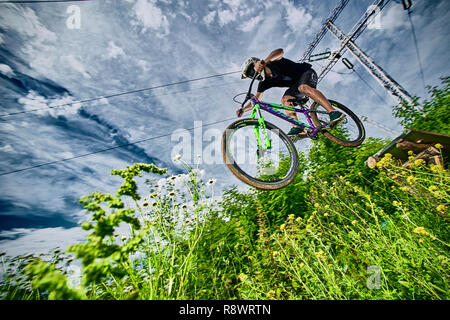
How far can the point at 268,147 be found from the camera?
3135mm

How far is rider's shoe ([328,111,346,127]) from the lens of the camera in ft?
11.8

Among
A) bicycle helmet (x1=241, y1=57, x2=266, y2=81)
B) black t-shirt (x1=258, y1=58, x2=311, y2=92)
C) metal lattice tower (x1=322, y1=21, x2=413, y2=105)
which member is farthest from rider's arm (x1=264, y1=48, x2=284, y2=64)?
metal lattice tower (x1=322, y1=21, x2=413, y2=105)

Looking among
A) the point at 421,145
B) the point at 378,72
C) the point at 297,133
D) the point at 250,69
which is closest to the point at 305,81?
the point at 297,133

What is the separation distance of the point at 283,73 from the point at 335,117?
1.42 metres

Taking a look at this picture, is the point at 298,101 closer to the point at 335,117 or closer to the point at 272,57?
the point at 335,117

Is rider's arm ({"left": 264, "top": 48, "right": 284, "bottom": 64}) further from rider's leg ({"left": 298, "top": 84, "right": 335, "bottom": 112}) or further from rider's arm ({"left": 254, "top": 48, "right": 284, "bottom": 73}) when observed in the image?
rider's leg ({"left": 298, "top": 84, "right": 335, "bottom": 112})

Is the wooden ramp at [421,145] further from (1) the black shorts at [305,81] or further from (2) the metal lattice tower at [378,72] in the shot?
(2) the metal lattice tower at [378,72]

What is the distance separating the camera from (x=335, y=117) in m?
3.67

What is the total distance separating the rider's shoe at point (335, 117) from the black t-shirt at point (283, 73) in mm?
1122

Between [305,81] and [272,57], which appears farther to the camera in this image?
[305,81]

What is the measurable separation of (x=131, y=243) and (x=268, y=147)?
8.36 ft

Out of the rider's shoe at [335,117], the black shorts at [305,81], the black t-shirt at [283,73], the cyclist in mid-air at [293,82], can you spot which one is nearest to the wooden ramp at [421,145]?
the rider's shoe at [335,117]

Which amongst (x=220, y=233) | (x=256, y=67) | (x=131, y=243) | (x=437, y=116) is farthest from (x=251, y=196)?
(x=437, y=116)
